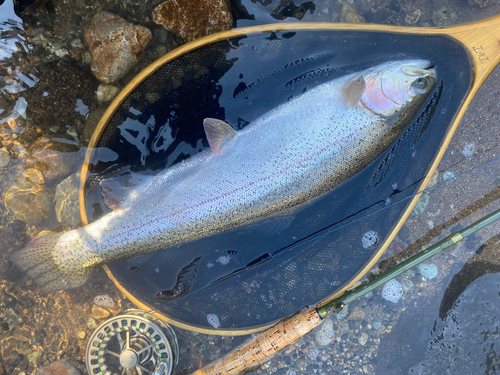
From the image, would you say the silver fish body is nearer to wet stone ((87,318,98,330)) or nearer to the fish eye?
the fish eye

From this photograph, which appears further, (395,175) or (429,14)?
(429,14)

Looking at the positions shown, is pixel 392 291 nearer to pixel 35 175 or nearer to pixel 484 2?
pixel 484 2

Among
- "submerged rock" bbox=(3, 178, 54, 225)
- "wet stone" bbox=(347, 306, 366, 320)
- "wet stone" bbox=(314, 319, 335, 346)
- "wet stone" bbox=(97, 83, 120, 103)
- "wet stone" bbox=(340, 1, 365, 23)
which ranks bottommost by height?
"wet stone" bbox=(314, 319, 335, 346)

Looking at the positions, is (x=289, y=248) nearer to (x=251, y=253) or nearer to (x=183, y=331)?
(x=251, y=253)

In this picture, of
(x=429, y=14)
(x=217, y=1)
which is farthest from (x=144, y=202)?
(x=429, y=14)

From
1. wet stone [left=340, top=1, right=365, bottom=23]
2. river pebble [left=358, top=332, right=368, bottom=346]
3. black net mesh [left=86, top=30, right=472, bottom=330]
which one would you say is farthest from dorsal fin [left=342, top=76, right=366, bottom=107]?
river pebble [left=358, top=332, right=368, bottom=346]

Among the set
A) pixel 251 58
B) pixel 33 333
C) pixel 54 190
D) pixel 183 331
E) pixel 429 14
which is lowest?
pixel 33 333

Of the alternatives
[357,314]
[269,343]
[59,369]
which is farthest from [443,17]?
[59,369]
